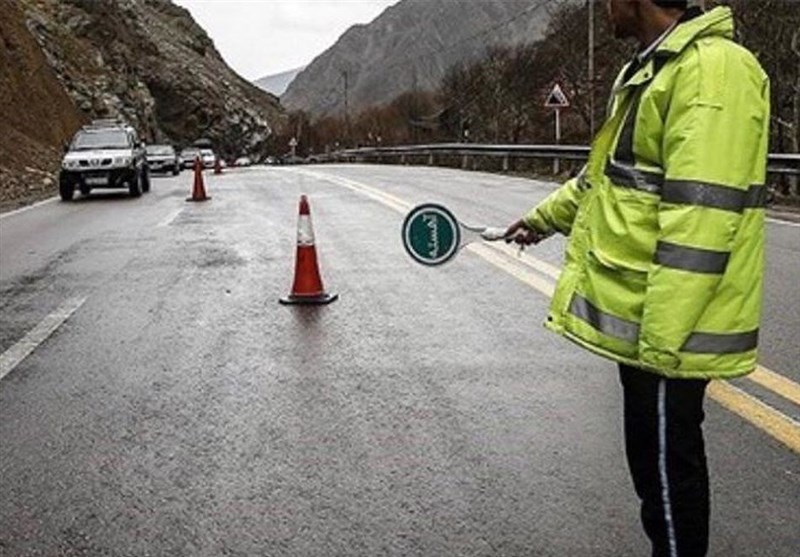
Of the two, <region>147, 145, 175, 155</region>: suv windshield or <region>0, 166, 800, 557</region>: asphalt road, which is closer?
<region>0, 166, 800, 557</region>: asphalt road

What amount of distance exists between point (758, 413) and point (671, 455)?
2.23m

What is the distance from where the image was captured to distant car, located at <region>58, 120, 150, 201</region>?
74.9 feet

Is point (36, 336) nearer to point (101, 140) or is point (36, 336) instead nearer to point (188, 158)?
point (101, 140)

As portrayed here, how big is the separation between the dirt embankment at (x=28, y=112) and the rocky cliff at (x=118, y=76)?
0.07m

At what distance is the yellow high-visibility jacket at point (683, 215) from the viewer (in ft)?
8.66

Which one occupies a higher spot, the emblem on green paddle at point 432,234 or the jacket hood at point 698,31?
the jacket hood at point 698,31

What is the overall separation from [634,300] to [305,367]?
12.1ft

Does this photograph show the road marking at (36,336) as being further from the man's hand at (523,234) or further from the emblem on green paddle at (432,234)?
the man's hand at (523,234)

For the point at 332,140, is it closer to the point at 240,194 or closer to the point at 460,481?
the point at 240,194

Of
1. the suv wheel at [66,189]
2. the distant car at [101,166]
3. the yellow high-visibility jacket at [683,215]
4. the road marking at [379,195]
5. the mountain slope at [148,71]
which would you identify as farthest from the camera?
the mountain slope at [148,71]

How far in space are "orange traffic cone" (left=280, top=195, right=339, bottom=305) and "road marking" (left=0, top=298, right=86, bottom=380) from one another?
1.68 meters

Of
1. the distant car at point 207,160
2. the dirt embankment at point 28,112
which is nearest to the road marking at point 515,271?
the dirt embankment at point 28,112

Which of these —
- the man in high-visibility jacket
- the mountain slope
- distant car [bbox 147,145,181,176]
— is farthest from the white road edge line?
the mountain slope

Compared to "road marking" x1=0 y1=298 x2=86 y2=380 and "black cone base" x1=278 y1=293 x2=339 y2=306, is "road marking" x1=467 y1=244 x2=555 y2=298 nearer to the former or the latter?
"black cone base" x1=278 y1=293 x2=339 y2=306
